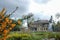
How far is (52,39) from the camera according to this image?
14.4m

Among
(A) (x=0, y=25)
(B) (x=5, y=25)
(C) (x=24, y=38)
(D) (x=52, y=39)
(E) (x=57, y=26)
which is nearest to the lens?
(B) (x=5, y=25)

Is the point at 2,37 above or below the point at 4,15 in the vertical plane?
below

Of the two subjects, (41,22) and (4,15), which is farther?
(41,22)

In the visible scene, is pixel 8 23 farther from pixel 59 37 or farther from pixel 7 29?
pixel 59 37

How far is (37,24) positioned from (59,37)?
→ 48219mm

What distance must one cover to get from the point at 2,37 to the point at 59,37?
40.3ft

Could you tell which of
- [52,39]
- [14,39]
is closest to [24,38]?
[14,39]

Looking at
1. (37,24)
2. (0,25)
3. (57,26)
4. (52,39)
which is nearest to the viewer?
(0,25)

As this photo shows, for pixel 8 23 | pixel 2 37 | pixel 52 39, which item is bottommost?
pixel 52 39

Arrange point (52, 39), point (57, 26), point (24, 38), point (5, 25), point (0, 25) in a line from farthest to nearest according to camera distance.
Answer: point (57, 26) → point (52, 39) → point (24, 38) → point (0, 25) → point (5, 25)

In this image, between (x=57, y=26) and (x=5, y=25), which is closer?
(x=5, y=25)

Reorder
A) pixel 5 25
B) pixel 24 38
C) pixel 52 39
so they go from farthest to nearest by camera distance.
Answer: pixel 52 39 → pixel 24 38 → pixel 5 25

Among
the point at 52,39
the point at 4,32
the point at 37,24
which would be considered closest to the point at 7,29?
the point at 4,32

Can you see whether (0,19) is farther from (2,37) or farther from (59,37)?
(59,37)
